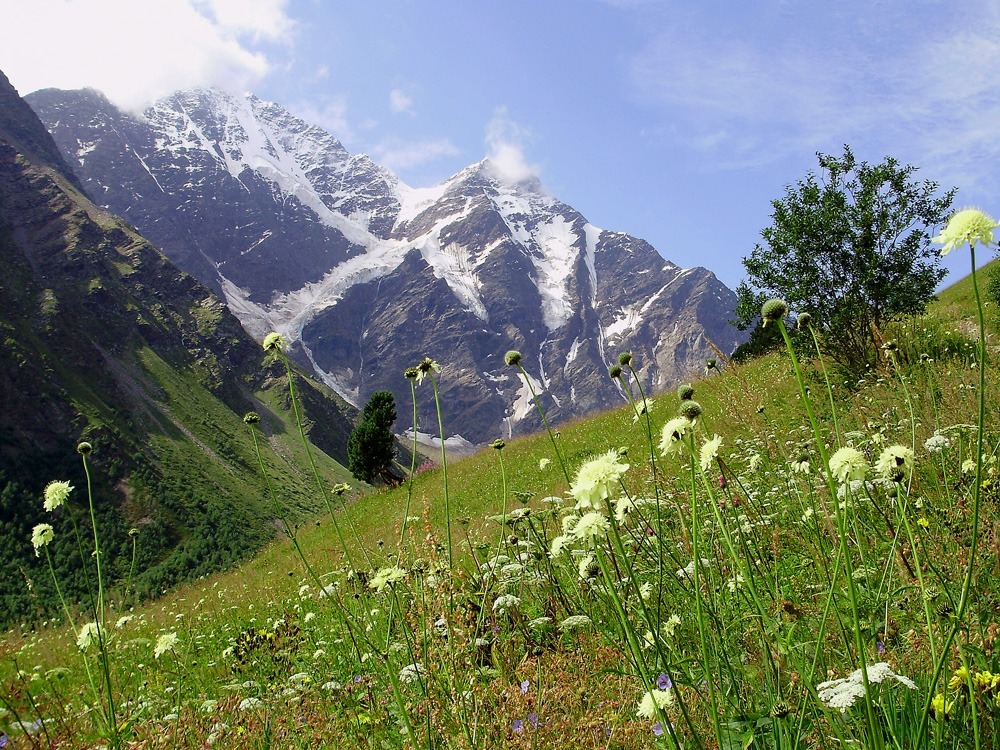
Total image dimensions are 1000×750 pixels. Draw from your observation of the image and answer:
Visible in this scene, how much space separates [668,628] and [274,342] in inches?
82.8

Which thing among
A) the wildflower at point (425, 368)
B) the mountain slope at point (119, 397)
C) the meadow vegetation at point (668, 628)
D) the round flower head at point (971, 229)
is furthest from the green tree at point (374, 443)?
the round flower head at point (971, 229)

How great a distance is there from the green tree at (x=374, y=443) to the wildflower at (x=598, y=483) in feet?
83.6

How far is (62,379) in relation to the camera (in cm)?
7981

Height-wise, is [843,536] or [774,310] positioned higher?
[774,310]

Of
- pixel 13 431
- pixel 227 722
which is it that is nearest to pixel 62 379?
pixel 13 431

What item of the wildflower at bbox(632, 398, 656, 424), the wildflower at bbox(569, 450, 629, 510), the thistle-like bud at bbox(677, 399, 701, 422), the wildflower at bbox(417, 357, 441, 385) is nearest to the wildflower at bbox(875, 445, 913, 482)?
the thistle-like bud at bbox(677, 399, 701, 422)

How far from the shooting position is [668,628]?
2314mm

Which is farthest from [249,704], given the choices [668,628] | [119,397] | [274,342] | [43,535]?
[119,397]

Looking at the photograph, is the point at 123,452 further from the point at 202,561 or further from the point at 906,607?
the point at 906,607

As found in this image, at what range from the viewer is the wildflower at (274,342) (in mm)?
2756

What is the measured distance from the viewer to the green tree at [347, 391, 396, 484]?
2717 cm

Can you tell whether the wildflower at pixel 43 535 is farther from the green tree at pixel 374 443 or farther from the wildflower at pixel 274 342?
the green tree at pixel 374 443

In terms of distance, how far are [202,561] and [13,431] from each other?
3427 cm

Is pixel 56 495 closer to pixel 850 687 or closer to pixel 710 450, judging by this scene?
pixel 710 450
